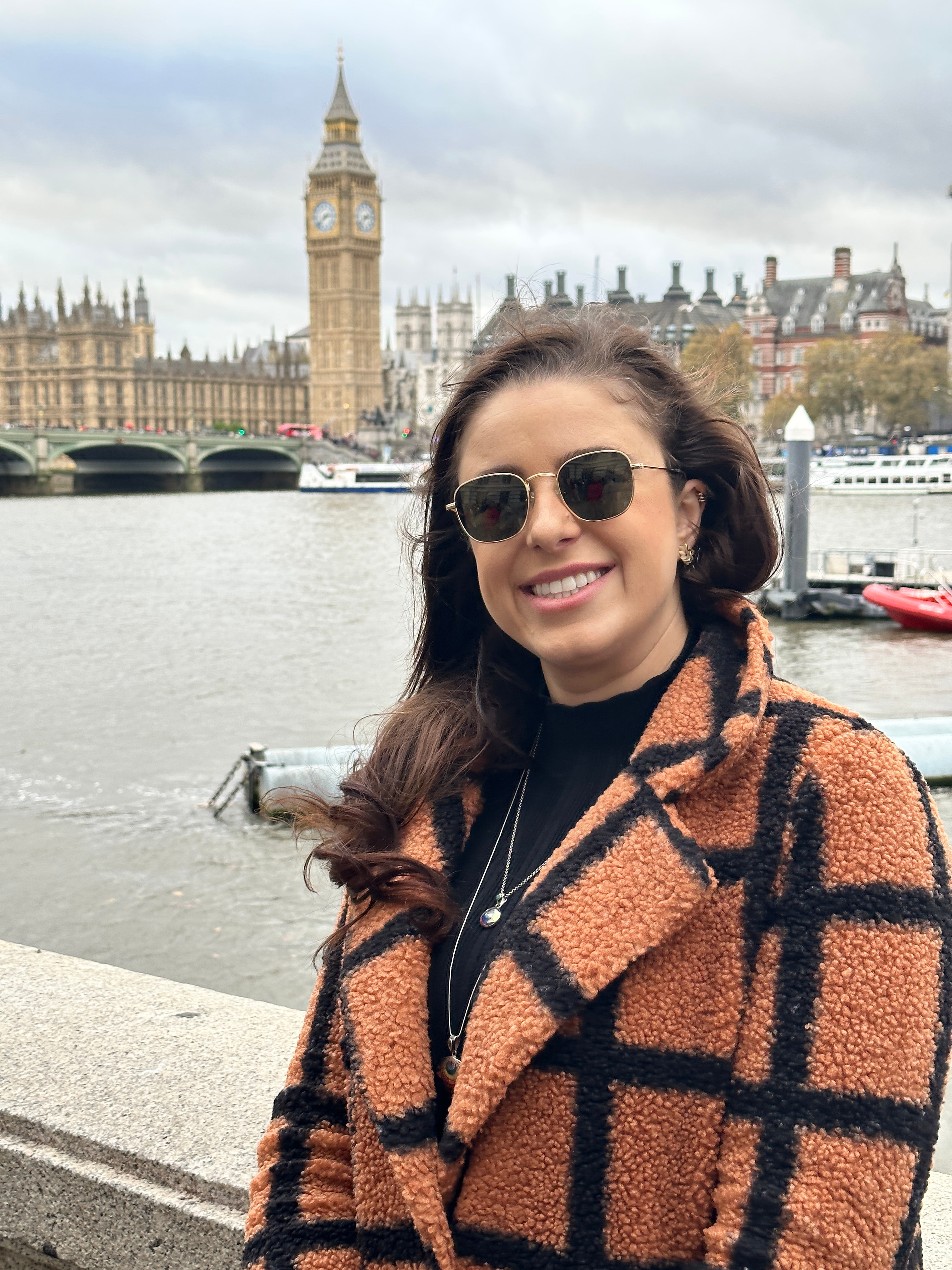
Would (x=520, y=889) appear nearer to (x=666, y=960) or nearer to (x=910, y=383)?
(x=666, y=960)

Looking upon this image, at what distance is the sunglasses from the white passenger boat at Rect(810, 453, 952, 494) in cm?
2856

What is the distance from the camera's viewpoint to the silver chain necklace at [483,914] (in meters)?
0.89

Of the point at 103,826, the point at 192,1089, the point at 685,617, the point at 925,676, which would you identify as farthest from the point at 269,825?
the point at 925,676

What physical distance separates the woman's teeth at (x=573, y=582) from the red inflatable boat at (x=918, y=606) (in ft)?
37.3

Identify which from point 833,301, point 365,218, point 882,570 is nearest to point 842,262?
point 833,301

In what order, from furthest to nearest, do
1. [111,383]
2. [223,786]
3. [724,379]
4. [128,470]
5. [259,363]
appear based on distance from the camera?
[259,363] → [111,383] → [128,470] → [223,786] → [724,379]

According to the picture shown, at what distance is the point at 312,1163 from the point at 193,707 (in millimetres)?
8102

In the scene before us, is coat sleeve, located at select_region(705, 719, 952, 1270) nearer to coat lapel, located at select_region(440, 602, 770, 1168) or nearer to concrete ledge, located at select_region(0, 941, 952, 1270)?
coat lapel, located at select_region(440, 602, 770, 1168)

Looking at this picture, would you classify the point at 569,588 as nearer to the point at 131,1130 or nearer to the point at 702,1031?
the point at 702,1031

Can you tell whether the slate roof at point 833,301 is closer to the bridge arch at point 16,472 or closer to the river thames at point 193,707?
the bridge arch at point 16,472

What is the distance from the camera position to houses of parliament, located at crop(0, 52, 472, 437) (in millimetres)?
63594

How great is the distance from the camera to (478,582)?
117cm

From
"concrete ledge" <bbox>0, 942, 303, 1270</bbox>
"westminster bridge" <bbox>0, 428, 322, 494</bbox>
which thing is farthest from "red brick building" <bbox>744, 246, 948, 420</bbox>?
"concrete ledge" <bbox>0, 942, 303, 1270</bbox>

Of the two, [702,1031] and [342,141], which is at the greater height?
[342,141]
